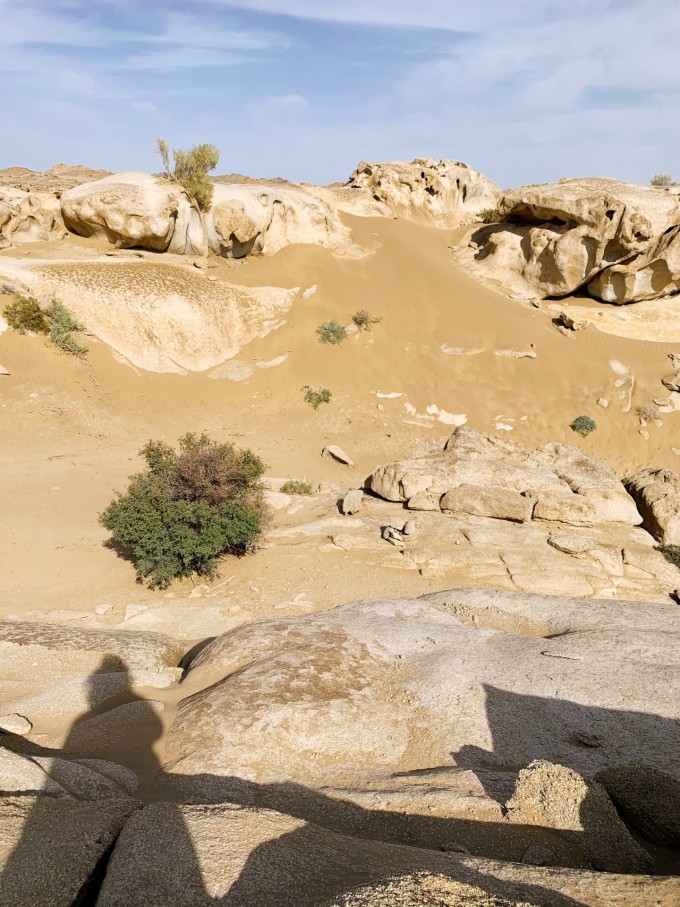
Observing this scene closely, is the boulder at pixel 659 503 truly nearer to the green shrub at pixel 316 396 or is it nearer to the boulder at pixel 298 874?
the boulder at pixel 298 874

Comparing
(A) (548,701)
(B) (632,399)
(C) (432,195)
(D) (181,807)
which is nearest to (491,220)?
(C) (432,195)

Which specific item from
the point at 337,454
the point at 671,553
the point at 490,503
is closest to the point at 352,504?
the point at 490,503

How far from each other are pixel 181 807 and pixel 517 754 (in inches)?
116

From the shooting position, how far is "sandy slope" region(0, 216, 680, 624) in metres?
10.2

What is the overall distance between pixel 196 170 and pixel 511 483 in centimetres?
1885

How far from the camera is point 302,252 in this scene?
25.7 m

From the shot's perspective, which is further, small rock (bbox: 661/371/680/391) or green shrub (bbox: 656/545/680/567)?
small rock (bbox: 661/371/680/391)

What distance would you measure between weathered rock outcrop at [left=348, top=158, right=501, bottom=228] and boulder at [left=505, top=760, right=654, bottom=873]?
112ft

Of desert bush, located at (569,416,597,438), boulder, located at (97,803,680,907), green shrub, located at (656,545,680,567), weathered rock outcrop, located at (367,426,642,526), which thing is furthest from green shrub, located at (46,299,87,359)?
boulder, located at (97,803,680,907)

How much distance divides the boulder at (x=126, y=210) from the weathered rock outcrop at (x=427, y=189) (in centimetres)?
1497

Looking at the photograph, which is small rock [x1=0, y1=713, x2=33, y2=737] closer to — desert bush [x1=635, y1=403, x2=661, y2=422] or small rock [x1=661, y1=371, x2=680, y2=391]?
desert bush [x1=635, y1=403, x2=661, y2=422]

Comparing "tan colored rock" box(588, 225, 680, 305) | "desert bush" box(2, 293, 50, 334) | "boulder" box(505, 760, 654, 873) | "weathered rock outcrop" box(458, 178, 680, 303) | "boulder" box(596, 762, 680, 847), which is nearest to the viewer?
"boulder" box(505, 760, 654, 873)

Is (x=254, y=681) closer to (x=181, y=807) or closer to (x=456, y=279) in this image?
(x=181, y=807)

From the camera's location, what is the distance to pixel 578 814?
359cm
